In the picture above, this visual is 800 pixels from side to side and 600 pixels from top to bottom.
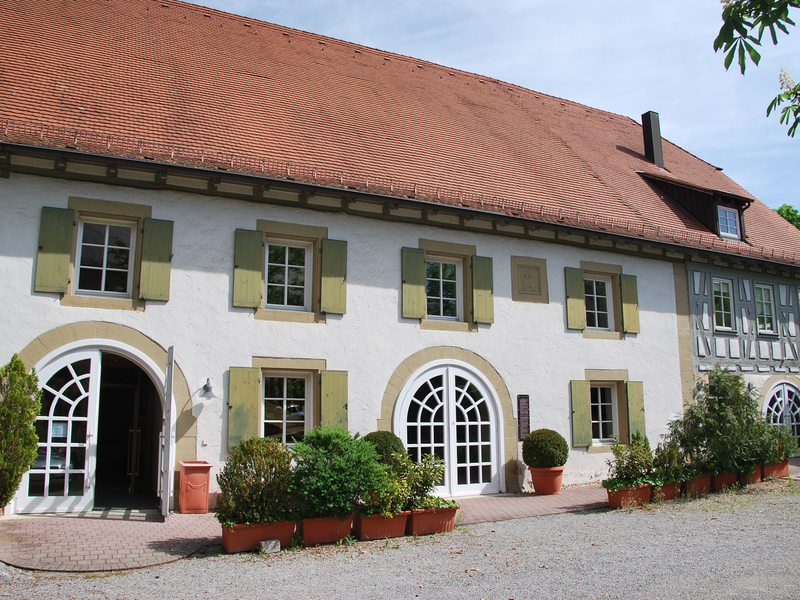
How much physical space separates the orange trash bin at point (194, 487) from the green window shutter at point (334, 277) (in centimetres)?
288

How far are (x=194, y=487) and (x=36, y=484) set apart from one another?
6.27 feet

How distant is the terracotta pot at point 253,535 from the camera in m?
7.09

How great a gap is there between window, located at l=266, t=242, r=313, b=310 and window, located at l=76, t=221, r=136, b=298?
6.50 feet

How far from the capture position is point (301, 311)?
1042 cm

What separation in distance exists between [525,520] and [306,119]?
25.2 feet

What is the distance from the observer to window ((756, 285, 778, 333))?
15180 mm

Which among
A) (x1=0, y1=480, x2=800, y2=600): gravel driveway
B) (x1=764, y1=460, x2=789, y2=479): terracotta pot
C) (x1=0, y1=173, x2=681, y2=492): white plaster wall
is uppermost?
(x1=0, y1=173, x2=681, y2=492): white plaster wall

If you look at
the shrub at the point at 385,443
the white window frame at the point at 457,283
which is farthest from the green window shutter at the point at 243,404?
the white window frame at the point at 457,283

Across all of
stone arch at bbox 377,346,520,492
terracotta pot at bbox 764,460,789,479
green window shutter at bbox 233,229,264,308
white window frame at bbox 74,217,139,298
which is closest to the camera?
white window frame at bbox 74,217,139,298

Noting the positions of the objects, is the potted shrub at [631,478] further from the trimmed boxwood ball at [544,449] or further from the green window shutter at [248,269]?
the green window shutter at [248,269]

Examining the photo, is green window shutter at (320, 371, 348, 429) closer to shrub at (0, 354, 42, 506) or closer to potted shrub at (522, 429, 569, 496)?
potted shrub at (522, 429, 569, 496)

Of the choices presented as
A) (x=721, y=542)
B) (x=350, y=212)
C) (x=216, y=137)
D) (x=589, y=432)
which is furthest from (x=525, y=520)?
(x=216, y=137)

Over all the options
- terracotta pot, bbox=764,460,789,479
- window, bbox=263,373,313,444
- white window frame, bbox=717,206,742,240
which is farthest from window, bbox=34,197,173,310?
white window frame, bbox=717,206,742,240

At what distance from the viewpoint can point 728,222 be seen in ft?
50.6
